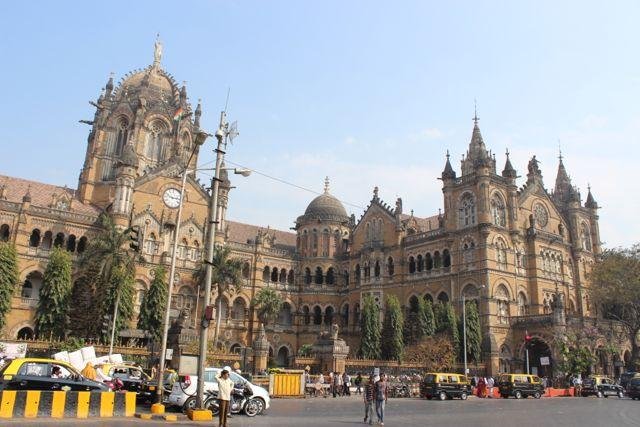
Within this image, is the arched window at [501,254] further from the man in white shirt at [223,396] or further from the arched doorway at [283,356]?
the man in white shirt at [223,396]

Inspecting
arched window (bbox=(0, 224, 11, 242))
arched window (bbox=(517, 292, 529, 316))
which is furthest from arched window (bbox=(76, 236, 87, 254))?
arched window (bbox=(517, 292, 529, 316))

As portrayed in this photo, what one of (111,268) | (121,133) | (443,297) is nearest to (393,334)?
(443,297)

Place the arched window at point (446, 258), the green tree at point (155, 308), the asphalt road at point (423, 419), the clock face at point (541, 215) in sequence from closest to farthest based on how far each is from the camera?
the asphalt road at point (423, 419) < the green tree at point (155, 308) < the arched window at point (446, 258) < the clock face at point (541, 215)

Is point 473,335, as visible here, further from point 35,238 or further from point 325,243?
point 35,238

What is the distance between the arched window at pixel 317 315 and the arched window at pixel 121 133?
2865cm

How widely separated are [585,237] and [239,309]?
38387 mm

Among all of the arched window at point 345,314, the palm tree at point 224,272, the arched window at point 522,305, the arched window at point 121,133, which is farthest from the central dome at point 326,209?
the arched window at point 522,305

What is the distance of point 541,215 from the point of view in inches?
2288

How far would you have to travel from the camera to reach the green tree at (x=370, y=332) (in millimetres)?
50062

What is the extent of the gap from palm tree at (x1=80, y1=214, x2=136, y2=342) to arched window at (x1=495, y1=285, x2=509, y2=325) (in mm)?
31753

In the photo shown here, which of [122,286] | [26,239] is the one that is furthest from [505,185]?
[26,239]

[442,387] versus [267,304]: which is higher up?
[267,304]

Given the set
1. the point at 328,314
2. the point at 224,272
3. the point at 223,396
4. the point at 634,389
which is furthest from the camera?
the point at 328,314

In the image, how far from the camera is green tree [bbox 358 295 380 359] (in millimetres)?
50062
